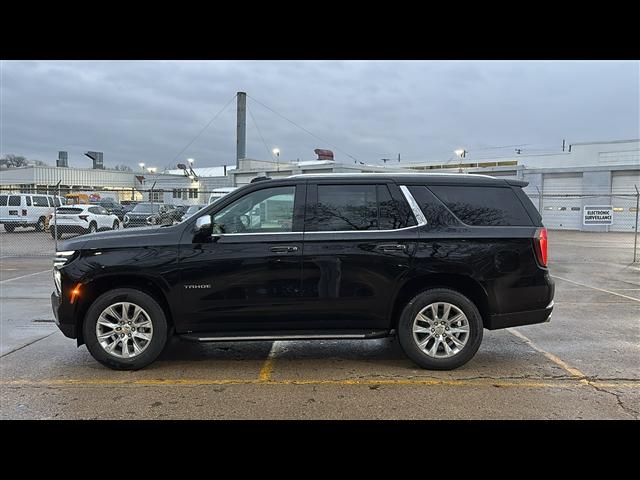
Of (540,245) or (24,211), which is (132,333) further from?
(24,211)

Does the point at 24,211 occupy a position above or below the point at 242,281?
above

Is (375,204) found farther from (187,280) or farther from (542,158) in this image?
(542,158)

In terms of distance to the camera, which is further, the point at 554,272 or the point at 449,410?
the point at 554,272

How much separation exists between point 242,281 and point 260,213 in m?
0.73

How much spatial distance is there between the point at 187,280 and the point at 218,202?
33.0 inches

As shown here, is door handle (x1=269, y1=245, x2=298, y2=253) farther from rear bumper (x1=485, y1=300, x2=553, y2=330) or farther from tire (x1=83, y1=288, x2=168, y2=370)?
rear bumper (x1=485, y1=300, x2=553, y2=330)

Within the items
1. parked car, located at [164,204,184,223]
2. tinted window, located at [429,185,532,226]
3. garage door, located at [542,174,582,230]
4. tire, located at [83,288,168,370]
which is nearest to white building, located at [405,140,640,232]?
garage door, located at [542,174,582,230]

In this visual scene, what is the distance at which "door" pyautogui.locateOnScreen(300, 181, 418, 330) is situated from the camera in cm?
479

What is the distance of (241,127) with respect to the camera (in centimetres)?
4297

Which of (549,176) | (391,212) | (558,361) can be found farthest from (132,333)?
(549,176)

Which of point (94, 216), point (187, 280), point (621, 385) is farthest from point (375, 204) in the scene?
point (94, 216)

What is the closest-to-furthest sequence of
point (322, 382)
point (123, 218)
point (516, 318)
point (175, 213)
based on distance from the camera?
point (322, 382) < point (516, 318) < point (175, 213) < point (123, 218)

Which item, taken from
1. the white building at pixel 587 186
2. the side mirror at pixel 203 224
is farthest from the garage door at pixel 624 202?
the side mirror at pixel 203 224

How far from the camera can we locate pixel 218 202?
4.91m
